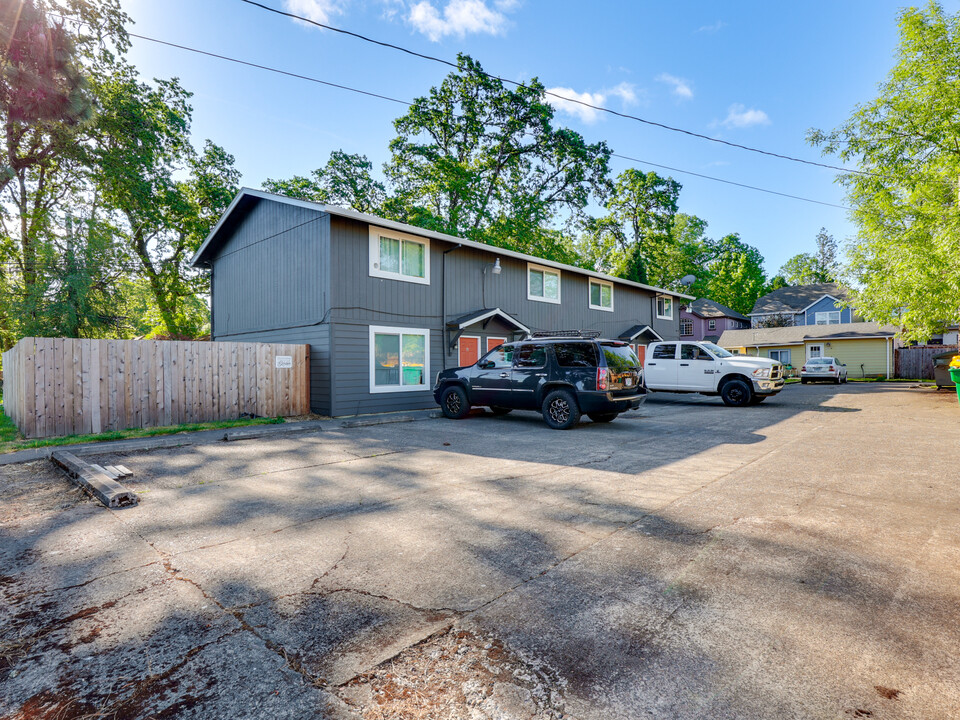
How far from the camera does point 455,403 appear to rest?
12016 mm

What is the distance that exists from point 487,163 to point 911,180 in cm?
2281

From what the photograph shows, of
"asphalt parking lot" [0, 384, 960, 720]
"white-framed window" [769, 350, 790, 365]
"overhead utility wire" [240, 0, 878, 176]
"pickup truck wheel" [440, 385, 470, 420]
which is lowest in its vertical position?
"asphalt parking lot" [0, 384, 960, 720]

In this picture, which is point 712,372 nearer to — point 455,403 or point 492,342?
point 492,342

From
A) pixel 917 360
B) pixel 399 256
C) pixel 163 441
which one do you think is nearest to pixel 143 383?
pixel 163 441

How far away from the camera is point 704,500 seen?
482 cm

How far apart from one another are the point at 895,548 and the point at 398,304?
12385mm

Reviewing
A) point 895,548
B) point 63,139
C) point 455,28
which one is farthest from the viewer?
point 63,139

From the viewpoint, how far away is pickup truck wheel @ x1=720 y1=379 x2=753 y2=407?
14.2 m

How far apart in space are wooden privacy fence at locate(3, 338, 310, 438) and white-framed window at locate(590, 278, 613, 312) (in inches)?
558

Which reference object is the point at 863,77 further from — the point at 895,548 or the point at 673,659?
the point at 673,659

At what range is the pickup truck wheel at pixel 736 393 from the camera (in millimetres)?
14195

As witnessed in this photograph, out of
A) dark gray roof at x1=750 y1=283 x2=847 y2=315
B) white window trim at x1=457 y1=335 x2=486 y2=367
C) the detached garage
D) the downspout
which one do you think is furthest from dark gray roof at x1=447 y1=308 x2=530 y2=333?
dark gray roof at x1=750 y1=283 x2=847 y2=315

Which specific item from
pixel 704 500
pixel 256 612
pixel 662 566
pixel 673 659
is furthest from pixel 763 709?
pixel 704 500

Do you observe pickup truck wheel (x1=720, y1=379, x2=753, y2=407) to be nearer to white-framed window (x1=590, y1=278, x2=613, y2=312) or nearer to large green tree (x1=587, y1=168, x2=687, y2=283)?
white-framed window (x1=590, y1=278, x2=613, y2=312)
